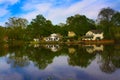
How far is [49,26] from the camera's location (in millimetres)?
124312

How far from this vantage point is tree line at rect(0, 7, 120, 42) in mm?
100375

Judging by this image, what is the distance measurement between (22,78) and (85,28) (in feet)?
329

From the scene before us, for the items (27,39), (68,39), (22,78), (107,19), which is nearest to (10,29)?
(27,39)

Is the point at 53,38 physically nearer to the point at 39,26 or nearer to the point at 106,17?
the point at 39,26

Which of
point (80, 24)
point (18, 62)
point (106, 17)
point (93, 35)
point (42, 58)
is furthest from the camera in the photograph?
point (80, 24)

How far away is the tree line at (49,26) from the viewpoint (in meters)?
100

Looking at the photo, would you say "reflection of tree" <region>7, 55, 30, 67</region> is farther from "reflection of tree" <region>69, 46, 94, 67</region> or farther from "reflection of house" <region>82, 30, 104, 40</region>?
"reflection of house" <region>82, 30, 104, 40</region>

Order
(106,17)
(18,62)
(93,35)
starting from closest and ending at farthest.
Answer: (18,62), (106,17), (93,35)

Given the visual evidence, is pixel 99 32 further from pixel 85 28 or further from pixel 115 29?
pixel 115 29

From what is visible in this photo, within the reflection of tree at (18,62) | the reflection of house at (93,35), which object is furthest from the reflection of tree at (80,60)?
the reflection of house at (93,35)

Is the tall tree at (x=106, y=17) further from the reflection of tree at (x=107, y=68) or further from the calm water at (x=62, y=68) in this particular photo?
the reflection of tree at (x=107, y=68)

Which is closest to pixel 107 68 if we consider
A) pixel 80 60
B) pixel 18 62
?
pixel 80 60

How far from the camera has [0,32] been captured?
313 feet

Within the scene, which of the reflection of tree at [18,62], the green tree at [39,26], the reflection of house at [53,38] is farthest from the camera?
the reflection of house at [53,38]
